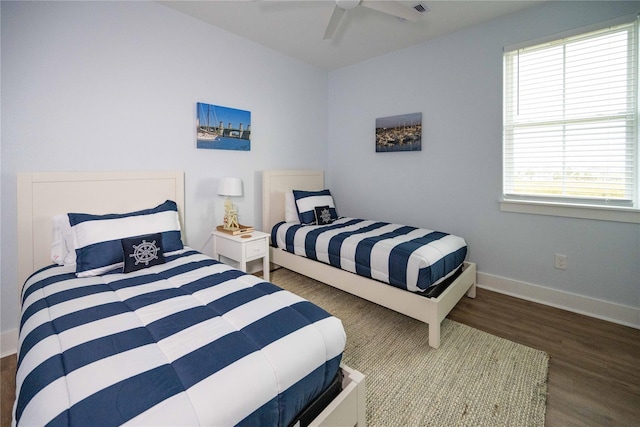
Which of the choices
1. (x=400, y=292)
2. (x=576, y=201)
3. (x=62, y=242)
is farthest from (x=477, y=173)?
(x=62, y=242)

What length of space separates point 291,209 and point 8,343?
2.52m

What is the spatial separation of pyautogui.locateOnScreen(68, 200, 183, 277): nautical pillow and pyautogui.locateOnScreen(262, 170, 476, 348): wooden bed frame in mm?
1353

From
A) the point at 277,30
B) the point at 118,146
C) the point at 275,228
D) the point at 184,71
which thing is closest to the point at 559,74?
the point at 277,30

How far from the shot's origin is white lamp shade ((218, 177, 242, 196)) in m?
2.86

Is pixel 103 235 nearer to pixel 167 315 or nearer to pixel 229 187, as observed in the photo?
pixel 167 315

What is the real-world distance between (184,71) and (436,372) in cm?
321

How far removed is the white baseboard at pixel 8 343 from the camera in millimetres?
1982

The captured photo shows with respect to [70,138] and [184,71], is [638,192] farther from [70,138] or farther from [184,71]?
[70,138]

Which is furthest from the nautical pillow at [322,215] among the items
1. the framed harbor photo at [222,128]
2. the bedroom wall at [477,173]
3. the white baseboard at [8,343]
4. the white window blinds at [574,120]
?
the white baseboard at [8,343]

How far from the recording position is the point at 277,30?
9.86 ft

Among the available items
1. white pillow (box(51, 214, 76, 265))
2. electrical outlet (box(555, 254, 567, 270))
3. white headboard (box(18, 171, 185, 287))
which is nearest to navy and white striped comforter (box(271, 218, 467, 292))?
electrical outlet (box(555, 254, 567, 270))

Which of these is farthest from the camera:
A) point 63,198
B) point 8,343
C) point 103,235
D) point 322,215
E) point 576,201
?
point 322,215

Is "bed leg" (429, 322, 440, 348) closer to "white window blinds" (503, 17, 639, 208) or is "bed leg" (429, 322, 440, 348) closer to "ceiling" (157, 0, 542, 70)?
"white window blinds" (503, 17, 639, 208)

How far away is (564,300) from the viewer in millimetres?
2605
